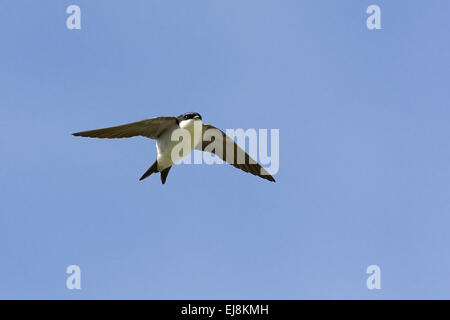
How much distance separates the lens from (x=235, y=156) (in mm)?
20438

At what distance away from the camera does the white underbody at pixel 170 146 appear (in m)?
18.2

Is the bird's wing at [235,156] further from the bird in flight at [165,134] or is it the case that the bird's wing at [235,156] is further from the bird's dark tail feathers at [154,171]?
the bird's dark tail feathers at [154,171]

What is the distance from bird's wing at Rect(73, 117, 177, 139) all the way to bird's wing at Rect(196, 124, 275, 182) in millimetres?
1701

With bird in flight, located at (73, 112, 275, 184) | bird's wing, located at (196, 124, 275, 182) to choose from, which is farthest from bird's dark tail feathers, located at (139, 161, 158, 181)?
bird's wing, located at (196, 124, 275, 182)

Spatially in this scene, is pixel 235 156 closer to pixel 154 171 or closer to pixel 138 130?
pixel 154 171

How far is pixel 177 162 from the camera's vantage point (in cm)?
1881

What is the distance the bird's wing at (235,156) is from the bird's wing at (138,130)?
1.70 m

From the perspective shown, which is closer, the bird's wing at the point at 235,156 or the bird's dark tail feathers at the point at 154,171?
the bird's dark tail feathers at the point at 154,171

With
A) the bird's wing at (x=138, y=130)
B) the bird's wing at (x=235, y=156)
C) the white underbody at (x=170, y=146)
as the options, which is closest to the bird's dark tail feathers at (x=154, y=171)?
the white underbody at (x=170, y=146)

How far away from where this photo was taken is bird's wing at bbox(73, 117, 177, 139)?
58.0 ft
